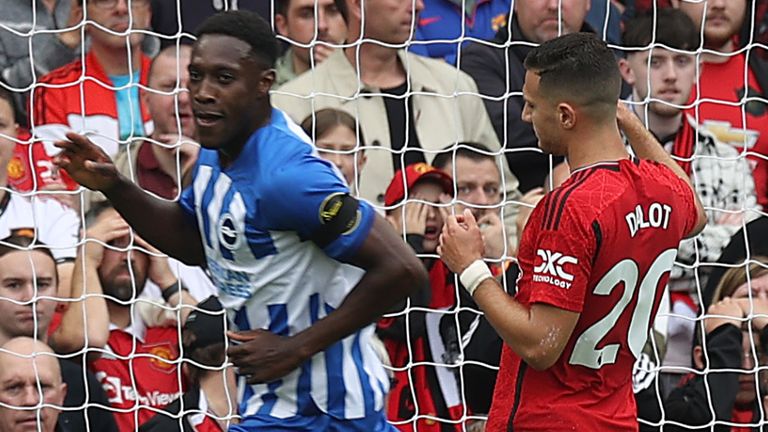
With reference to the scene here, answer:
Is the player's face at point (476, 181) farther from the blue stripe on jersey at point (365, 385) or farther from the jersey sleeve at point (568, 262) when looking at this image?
the jersey sleeve at point (568, 262)

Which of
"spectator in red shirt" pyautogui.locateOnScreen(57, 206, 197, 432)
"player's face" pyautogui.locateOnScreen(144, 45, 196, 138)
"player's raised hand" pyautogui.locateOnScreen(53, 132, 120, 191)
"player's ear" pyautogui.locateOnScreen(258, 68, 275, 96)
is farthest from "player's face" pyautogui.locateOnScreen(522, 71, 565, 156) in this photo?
"player's face" pyautogui.locateOnScreen(144, 45, 196, 138)

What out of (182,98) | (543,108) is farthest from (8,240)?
(543,108)

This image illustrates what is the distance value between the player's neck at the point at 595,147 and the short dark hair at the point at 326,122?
217 centimetres

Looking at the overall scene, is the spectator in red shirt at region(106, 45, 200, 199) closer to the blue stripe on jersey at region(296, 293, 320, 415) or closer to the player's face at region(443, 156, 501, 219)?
the player's face at region(443, 156, 501, 219)

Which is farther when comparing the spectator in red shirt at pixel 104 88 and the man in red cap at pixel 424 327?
the spectator in red shirt at pixel 104 88

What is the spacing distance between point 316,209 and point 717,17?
3.41 m

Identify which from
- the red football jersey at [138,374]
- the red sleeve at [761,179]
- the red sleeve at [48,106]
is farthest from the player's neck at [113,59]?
the red sleeve at [761,179]

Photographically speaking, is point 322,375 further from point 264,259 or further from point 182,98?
point 182,98

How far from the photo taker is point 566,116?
3424mm

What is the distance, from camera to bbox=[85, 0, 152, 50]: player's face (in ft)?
18.8

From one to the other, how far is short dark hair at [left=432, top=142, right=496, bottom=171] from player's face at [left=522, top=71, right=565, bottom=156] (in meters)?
2.11

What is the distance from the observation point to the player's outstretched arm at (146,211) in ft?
12.1

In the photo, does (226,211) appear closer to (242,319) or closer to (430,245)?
(242,319)

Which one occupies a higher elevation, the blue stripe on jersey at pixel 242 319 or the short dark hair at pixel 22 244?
the blue stripe on jersey at pixel 242 319
